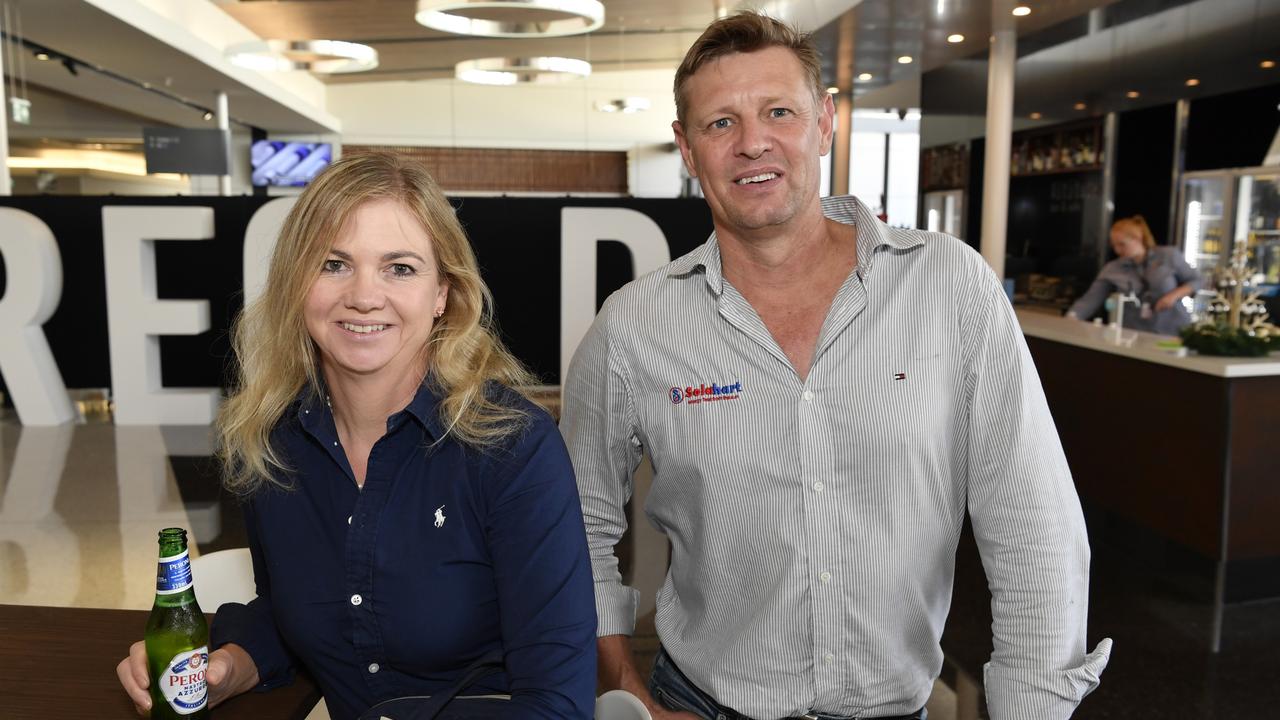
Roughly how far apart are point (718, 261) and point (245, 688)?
98 centimetres

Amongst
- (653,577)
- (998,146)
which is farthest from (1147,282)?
(653,577)

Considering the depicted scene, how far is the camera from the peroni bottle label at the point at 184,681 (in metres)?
1.23

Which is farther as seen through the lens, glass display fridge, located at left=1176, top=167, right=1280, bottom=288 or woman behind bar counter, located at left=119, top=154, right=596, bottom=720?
glass display fridge, located at left=1176, top=167, right=1280, bottom=288

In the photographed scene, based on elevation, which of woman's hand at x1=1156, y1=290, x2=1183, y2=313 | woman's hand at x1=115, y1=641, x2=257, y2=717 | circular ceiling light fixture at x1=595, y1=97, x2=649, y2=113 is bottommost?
woman's hand at x1=115, y1=641, x2=257, y2=717

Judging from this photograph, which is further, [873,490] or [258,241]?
[258,241]

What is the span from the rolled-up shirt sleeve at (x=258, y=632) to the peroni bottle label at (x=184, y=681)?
0.15 metres

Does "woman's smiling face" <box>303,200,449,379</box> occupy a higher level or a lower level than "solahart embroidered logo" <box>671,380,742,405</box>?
higher

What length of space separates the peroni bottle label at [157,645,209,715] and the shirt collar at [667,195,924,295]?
0.89 metres

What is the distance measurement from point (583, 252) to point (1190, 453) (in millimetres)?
3260

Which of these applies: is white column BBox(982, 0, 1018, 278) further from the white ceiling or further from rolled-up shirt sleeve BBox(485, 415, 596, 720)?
rolled-up shirt sleeve BBox(485, 415, 596, 720)

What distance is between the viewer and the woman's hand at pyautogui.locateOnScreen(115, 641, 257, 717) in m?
1.28

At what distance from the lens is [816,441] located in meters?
1.45

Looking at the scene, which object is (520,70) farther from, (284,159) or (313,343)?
(313,343)

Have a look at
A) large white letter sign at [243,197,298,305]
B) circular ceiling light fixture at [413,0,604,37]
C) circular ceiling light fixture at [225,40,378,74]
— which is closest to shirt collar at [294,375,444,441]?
large white letter sign at [243,197,298,305]
